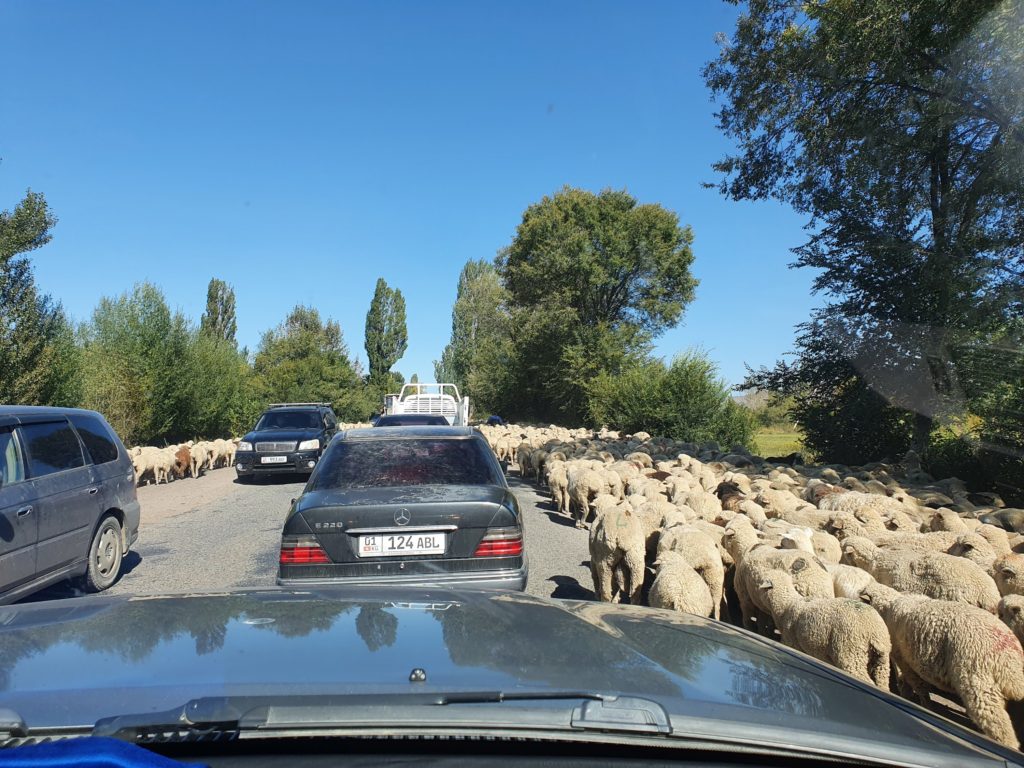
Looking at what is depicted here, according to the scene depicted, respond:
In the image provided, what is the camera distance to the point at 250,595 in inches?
126

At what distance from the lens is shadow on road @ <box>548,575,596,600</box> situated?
7.30 m

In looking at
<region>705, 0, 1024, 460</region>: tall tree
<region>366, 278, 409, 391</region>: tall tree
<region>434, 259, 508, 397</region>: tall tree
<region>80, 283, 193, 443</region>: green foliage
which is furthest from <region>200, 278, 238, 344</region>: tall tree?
<region>705, 0, 1024, 460</region>: tall tree

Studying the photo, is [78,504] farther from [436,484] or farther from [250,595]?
[250,595]

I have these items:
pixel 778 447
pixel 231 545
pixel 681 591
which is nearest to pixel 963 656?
pixel 681 591

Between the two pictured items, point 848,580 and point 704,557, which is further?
point 704,557

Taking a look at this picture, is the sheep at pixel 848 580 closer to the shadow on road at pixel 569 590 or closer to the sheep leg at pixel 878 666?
the sheep leg at pixel 878 666

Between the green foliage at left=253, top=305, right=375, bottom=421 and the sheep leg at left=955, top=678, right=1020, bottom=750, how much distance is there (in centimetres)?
4563

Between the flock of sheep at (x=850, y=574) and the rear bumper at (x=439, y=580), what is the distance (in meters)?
1.35

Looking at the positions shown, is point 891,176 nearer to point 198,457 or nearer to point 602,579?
point 602,579

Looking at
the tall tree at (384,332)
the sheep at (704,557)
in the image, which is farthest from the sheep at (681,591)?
the tall tree at (384,332)

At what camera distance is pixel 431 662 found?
204 cm

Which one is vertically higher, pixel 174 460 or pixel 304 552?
pixel 174 460

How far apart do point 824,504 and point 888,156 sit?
9.38 meters

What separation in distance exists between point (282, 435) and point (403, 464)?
40.2 feet
